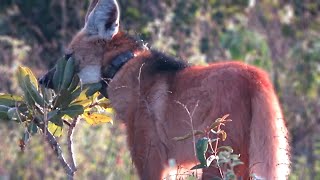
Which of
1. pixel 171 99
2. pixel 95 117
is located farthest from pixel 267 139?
pixel 95 117

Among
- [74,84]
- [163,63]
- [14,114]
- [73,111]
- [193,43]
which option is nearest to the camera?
[14,114]

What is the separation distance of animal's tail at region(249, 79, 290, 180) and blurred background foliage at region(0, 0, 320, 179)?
3059 millimetres

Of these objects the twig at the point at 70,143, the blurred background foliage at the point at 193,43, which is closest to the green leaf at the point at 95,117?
the twig at the point at 70,143

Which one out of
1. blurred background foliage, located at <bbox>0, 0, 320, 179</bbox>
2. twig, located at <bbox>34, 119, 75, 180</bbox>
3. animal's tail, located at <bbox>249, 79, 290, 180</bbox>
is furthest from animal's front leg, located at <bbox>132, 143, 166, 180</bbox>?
blurred background foliage, located at <bbox>0, 0, 320, 179</bbox>

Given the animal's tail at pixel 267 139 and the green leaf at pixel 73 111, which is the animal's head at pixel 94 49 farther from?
the animal's tail at pixel 267 139

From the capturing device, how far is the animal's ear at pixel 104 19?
17.7ft

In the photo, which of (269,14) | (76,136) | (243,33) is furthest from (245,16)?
(76,136)

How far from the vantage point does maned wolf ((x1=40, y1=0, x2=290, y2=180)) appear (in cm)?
469

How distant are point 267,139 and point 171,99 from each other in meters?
0.74

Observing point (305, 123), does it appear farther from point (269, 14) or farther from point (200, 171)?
point (200, 171)

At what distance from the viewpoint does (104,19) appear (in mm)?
5516

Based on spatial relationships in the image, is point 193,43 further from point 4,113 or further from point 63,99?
point 4,113

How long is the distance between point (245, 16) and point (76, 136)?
15.0 feet

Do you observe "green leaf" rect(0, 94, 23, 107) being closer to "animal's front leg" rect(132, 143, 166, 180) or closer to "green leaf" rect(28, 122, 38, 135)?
"green leaf" rect(28, 122, 38, 135)
